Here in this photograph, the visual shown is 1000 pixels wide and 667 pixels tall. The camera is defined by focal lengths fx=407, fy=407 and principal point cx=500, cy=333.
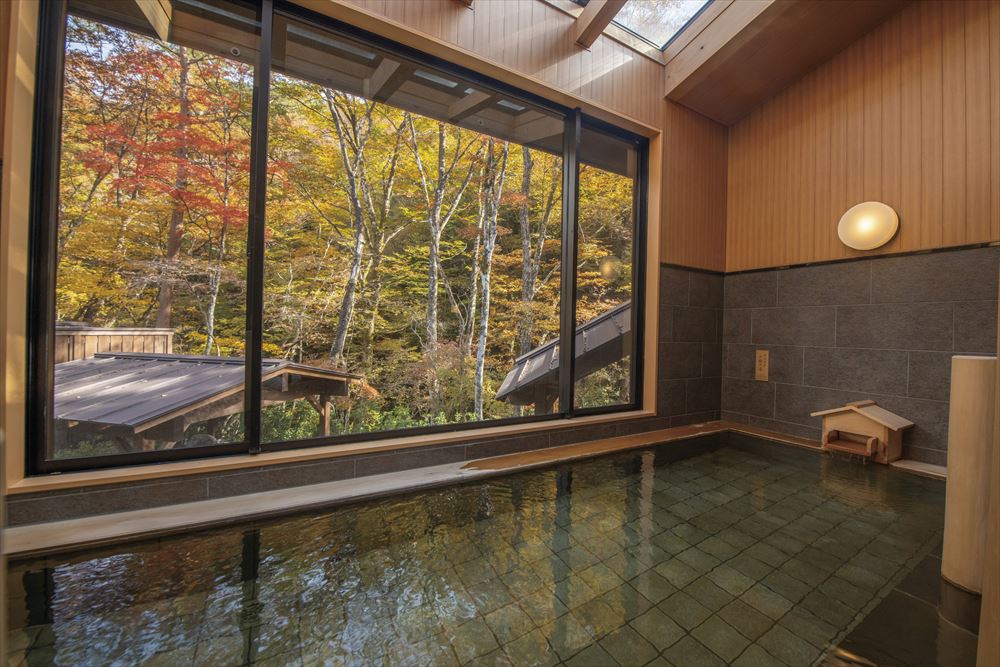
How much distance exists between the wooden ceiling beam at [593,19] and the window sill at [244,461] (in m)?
2.87

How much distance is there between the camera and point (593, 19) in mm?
2873

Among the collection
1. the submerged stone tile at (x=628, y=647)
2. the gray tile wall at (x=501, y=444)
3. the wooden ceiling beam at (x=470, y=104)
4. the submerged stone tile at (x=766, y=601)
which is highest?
the wooden ceiling beam at (x=470, y=104)

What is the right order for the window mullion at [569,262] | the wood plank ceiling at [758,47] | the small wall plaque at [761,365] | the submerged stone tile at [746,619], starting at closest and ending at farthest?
the submerged stone tile at [746,619]
the wood plank ceiling at [758,47]
the window mullion at [569,262]
the small wall plaque at [761,365]

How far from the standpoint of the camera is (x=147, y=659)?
3.51 feet

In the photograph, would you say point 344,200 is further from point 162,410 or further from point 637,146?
point 637,146

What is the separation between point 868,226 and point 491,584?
144 inches

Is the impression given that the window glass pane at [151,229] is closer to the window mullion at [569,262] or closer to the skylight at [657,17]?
the window mullion at [569,262]

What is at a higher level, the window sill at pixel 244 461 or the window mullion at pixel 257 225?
the window mullion at pixel 257 225

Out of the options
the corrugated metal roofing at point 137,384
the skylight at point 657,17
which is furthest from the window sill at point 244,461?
the skylight at point 657,17

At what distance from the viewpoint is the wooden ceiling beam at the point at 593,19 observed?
2.76 m

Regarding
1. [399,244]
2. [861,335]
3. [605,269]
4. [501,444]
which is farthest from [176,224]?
[861,335]

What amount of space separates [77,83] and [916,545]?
421 centimetres

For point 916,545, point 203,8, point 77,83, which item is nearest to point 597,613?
point 916,545

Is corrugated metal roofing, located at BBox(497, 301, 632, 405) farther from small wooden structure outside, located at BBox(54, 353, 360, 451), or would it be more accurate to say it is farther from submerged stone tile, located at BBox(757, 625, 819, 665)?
submerged stone tile, located at BBox(757, 625, 819, 665)
